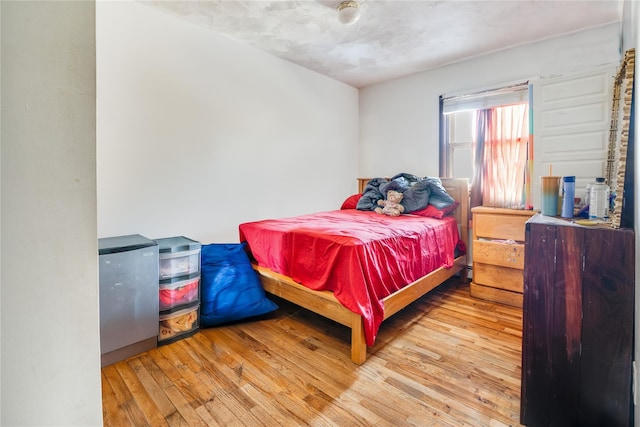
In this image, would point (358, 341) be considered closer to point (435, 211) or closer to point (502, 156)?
point (435, 211)

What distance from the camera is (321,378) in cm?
173

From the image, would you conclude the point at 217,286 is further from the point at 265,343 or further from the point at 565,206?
the point at 565,206

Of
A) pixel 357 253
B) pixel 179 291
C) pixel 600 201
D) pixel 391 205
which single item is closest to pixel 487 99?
pixel 391 205

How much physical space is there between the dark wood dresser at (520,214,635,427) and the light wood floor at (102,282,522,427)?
25cm

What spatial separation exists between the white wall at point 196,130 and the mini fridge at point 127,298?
519 millimetres

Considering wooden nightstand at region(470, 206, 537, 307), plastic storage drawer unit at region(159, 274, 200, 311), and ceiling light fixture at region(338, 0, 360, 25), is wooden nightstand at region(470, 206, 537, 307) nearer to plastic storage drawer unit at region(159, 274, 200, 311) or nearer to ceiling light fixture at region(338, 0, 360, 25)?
ceiling light fixture at region(338, 0, 360, 25)

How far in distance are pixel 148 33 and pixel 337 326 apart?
9.12ft

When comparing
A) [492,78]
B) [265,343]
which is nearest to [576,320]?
[265,343]

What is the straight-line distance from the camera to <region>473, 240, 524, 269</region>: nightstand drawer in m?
2.69

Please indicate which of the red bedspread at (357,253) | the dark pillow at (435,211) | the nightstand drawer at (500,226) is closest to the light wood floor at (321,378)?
the red bedspread at (357,253)

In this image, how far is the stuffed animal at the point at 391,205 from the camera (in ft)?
10.6

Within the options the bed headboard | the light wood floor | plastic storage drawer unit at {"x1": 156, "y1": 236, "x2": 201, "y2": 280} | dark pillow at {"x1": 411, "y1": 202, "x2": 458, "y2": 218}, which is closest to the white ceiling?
the bed headboard

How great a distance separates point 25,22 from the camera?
0.55 meters

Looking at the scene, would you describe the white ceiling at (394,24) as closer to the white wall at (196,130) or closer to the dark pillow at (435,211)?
the white wall at (196,130)
